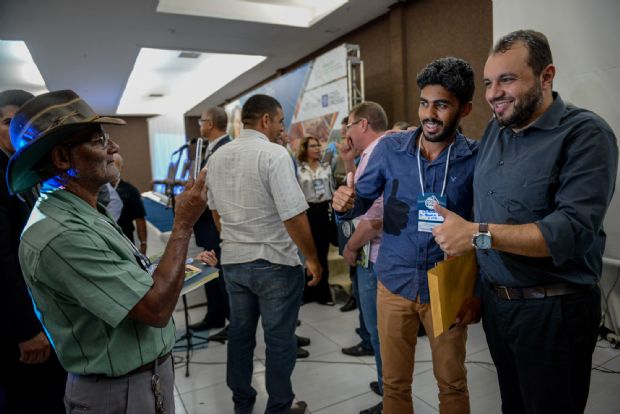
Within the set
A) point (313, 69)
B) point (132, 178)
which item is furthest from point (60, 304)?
point (132, 178)

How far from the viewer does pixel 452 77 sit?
1495 mm

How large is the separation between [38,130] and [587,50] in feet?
10.1

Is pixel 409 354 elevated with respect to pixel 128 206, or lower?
lower

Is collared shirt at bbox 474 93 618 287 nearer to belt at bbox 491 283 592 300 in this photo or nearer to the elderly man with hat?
belt at bbox 491 283 592 300

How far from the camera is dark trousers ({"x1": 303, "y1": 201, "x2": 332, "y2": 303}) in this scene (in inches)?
165

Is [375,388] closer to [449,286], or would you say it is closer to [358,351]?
[358,351]

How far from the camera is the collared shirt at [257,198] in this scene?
1.99 metres

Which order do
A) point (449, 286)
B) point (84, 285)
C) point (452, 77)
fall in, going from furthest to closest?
point (452, 77), point (449, 286), point (84, 285)

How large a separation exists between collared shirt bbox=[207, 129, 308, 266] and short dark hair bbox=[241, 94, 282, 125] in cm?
14

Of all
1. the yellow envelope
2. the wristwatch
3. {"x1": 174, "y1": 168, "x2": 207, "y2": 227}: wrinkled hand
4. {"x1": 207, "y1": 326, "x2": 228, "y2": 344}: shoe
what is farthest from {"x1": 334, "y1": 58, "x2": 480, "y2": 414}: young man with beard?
{"x1": 207, "y1": 326, "x2": 228, "y2": 344}: shoe

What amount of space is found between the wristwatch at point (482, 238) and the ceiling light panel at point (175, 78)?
7.44 meters

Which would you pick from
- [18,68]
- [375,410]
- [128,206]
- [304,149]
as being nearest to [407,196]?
[375,410]

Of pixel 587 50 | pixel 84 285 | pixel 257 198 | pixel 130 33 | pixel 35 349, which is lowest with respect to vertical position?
pixel 35 349

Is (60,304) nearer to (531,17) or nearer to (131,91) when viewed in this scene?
(531,17)
